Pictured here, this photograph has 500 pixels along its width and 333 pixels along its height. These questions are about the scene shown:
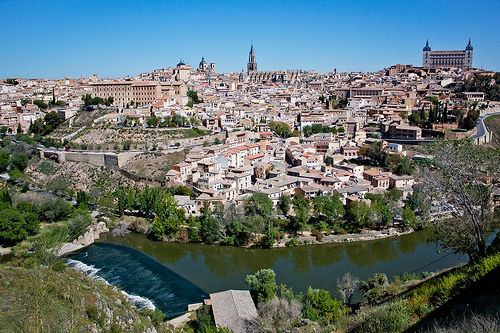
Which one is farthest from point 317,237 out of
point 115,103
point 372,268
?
point 115,103

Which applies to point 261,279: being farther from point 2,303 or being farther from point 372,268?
point 2,303

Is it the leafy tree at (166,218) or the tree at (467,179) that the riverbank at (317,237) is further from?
the tree at (467,179)

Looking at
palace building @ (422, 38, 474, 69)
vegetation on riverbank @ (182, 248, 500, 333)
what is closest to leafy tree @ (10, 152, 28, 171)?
vegetation on riverbank @ (182, 248, 500, 333)

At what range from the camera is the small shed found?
234 inches

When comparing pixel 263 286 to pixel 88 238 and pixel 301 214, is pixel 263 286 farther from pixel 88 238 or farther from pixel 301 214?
pixel 88 238

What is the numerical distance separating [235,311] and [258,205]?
454 cm

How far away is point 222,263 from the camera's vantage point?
9273mm

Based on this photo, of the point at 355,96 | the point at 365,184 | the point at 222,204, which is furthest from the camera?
the point at 355,96

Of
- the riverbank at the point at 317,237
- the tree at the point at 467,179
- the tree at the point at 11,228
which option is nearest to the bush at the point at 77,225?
the riverbank at the point at 317,237

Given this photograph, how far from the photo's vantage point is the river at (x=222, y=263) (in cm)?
793

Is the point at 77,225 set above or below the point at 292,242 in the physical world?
→ above

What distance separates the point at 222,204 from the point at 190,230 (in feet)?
3.64

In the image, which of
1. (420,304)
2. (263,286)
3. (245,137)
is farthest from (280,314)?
(245,137)

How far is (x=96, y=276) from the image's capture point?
8242 millimetres
